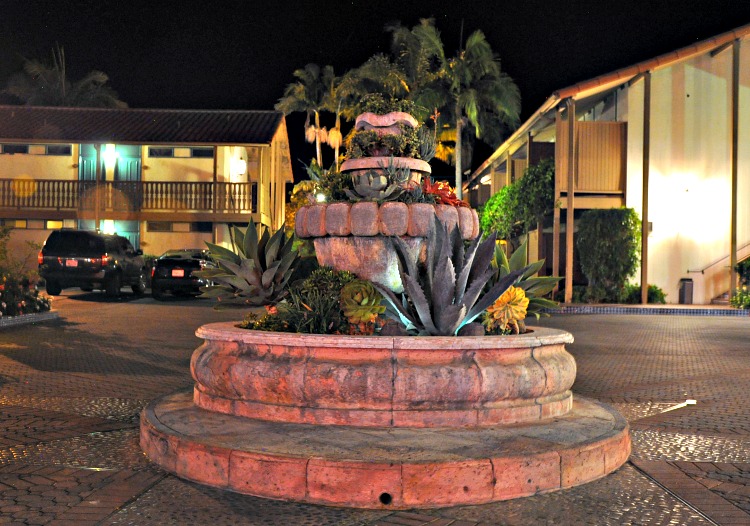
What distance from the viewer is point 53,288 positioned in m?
26.3

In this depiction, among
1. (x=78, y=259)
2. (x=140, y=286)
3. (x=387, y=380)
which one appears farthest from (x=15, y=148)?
(x=387, y=380)

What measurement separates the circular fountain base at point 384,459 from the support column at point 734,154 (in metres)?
20.1

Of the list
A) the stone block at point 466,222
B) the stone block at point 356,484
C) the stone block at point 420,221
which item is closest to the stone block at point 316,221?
the stone block at point 420,221

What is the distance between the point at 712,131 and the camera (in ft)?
86.8

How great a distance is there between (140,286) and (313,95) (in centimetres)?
2645

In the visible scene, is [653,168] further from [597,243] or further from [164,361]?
[164,361]

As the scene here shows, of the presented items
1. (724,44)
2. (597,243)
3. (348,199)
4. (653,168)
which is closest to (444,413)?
(348,199)

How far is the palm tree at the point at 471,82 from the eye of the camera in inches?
1459

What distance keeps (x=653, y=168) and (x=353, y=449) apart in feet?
73.6

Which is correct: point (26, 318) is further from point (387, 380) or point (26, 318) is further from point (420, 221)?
point (387, 380)

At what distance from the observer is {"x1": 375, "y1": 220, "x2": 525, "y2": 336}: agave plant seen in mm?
7246

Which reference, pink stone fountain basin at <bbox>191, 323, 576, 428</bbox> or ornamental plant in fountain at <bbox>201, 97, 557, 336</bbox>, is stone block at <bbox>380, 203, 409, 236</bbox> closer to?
ornamental plant in fountain at <bbox>201, 97, 557, 336</bbox>

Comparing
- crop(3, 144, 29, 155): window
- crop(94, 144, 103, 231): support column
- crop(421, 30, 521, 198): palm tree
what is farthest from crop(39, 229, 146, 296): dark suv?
crop(421, 30, 521, 198): palm tree

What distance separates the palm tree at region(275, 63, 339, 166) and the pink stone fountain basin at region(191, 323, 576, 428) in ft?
148
